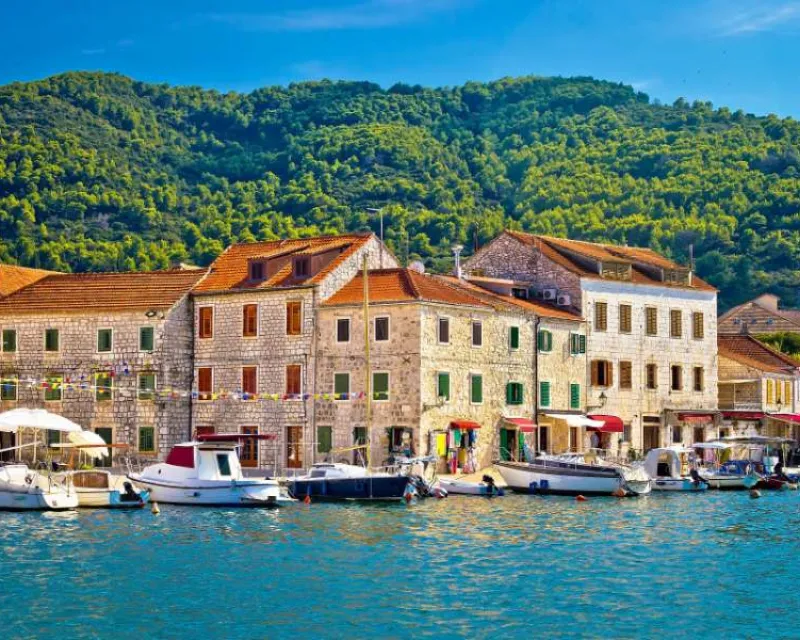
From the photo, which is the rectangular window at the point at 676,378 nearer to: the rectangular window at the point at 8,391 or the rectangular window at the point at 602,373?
the rectangular window at the point at 602,373

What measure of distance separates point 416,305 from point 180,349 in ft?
40.5

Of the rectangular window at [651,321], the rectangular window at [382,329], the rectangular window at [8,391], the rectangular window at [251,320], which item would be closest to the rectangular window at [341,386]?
the rectangular window at [382,329]

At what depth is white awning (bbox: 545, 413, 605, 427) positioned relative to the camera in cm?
7256

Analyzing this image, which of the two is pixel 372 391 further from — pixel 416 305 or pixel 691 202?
pixel 691 202

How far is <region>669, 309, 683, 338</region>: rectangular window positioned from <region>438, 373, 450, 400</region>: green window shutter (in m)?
17.0

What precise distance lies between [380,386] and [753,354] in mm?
33468

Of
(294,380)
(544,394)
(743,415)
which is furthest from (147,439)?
(743,415)

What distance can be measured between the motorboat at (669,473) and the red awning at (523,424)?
6.00 metres

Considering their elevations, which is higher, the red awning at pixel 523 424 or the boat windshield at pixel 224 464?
the red awning at pixel 523 424

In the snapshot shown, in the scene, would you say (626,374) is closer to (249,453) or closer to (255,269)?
(255,269)

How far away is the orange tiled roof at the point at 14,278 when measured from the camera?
7719 centimetres

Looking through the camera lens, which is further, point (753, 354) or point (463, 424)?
point (753, 354)

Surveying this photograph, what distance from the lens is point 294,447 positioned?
69.5 metres

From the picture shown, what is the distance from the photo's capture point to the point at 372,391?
223 feet
